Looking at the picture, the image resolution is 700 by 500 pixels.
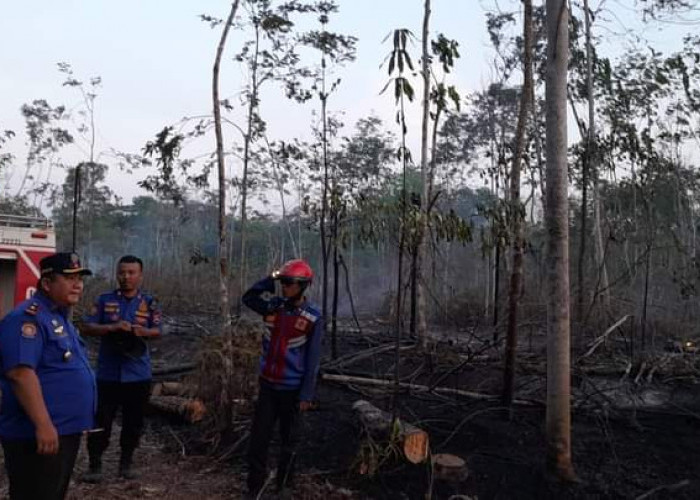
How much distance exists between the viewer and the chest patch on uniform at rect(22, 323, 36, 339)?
8.78 feet

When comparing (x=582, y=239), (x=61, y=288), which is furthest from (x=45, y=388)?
(x=582, y=239)

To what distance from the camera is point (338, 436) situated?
232 inches

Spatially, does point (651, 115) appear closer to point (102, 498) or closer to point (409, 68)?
point (409, 68)

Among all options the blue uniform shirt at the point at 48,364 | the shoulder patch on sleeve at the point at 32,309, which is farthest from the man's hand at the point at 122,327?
the shoulder patch on sleeve at the point at 32,309

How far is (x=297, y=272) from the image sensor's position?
438 centimetres

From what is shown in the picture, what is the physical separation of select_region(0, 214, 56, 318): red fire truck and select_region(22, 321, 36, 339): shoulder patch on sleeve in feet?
14.1

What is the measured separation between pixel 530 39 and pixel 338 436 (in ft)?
15.3

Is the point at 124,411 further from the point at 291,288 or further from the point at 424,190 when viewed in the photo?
the point at 424,190

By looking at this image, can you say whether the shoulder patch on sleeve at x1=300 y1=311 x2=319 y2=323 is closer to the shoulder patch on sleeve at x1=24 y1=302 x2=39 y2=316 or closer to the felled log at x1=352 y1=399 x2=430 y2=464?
the felled log at x1=352 y1=399 x2=430 y2=464

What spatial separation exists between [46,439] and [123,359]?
Answer: 196cm

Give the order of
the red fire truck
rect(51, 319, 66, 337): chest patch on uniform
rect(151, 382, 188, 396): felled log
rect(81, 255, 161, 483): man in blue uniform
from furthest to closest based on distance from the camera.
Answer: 1. rect(151, 382, 188, 396): felled log
2. the red fire truck
3. rect(81, 255, 161, 483): man in blue uniform
4. rect(51, 319, 66, 337): chest patch on uniform

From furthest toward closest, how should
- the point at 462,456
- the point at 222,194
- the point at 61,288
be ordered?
1. the point at 222,194
2. the point at 462,456
3. the point at 61,288

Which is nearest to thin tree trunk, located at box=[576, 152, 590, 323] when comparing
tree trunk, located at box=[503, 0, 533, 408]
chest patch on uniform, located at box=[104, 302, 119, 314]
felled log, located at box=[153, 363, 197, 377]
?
tree trunk, located at box=[503, 0, 533, 408]

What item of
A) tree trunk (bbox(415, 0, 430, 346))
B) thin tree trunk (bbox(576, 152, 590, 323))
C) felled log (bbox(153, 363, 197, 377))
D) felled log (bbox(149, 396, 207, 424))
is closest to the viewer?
felled log (bbox(149, 396, 207, 424))
